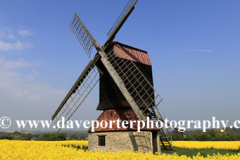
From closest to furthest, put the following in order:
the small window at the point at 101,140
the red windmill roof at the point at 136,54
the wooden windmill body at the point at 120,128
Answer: the wooden windmill body at the point at 120,128
the small window at the point at 101,140
the red windmill roof at the point at 136,54

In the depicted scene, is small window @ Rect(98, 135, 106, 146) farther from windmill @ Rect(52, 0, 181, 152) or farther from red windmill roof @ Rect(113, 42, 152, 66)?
red windmill roof @ Rect(113, 42, 152, 66)

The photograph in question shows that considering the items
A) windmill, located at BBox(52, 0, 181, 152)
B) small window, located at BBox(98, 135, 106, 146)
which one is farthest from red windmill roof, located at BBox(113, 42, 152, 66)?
small window, located at BBox(98, 135, 106, 146)

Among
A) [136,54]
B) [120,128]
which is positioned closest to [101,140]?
[120,128]

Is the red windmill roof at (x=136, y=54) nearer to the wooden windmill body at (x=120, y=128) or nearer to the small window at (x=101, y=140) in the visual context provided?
the wooden windmill body at (x=120, y=128)

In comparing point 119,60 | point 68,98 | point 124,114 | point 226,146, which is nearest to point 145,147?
point 124,114

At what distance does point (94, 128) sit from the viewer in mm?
13672

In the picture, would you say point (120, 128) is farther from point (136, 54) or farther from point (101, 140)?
point (136, 54)

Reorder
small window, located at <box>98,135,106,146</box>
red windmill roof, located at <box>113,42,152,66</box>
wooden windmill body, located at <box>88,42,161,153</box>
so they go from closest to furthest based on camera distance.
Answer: wooden windmill body, located at <box>88,42,161,153</box> → small window, located at <box>98,135,106,146</box> → red windmill roof, located at <box>113,42,152,66</box>

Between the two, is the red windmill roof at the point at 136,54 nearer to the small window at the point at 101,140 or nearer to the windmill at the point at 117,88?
the windmill at the point at 117,88

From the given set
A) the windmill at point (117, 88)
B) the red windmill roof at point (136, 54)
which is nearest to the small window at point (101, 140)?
the windmill at point (117, 88)

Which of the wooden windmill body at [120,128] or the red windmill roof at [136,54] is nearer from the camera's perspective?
the wooden windmill body at [120,128]

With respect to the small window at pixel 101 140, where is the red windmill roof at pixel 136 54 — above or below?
above

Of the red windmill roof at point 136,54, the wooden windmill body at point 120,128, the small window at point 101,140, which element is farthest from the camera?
the red windmill roof at point 136,54

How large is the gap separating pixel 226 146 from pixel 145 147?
18.3 meters
